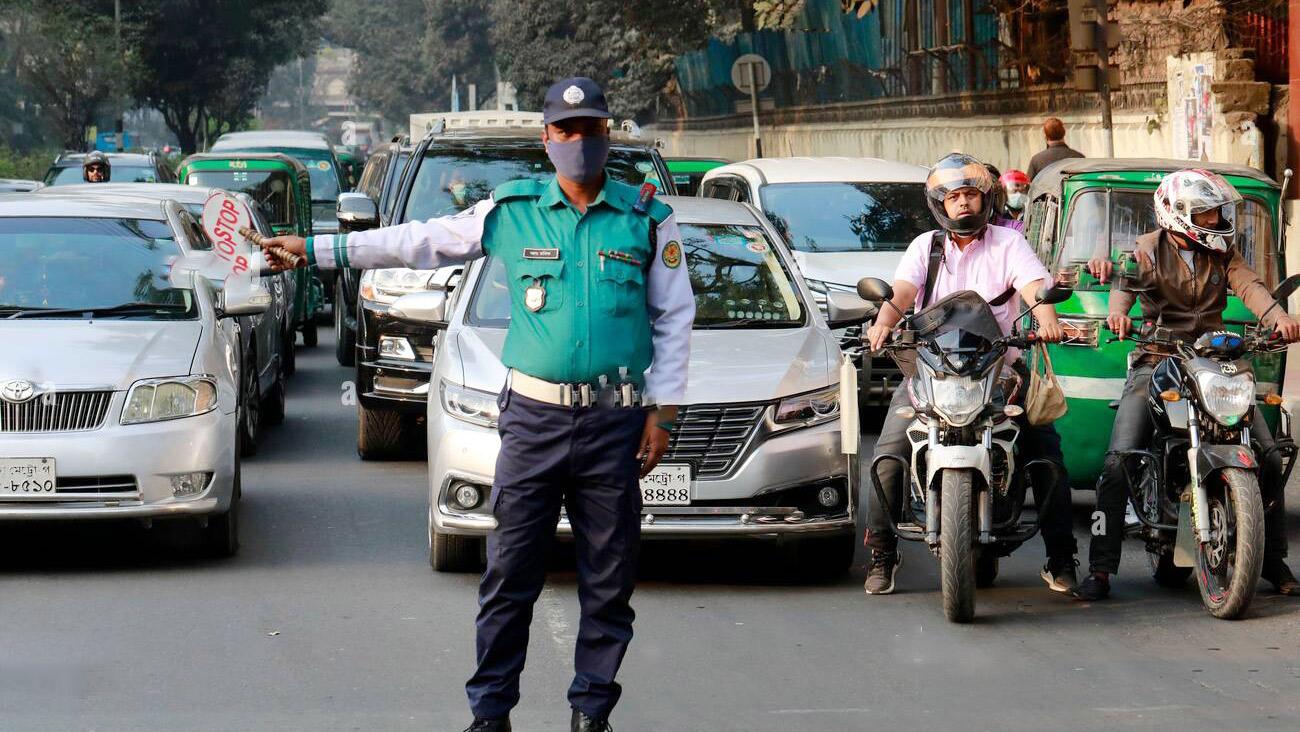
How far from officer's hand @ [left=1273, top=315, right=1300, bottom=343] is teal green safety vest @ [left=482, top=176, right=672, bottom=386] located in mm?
3358

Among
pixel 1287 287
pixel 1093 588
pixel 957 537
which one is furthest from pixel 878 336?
pixel 1287 287

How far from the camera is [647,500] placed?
8484mm

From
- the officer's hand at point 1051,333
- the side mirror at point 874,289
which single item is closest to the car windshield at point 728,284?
the side mirror at point 874,289

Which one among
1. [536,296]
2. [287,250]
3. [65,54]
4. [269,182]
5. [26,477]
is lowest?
[26,477]

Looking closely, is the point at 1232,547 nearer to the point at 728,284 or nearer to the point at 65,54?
the point at 728,284

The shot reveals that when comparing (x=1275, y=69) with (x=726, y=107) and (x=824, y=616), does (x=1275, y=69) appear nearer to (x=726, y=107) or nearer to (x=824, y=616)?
(x=824, y=616)

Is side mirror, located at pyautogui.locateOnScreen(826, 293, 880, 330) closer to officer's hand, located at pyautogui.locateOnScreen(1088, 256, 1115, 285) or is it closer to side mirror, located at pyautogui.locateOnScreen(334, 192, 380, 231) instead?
officer's hand, located at pyautogui.locateOnScreen(1088, 256, 1115, 285)

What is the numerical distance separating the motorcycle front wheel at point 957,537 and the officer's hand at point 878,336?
0.56 metres

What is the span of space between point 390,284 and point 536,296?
7.25 meters

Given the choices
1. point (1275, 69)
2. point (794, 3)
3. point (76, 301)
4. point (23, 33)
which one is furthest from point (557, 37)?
point (76, 301)

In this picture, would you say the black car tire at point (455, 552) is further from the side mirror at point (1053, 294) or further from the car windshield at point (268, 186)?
the car windshield at point (268, 186)

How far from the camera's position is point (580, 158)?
228 inches

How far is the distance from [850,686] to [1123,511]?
2.07 metres

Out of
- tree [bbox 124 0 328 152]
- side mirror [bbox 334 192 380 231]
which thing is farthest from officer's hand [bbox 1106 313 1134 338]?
tree [bbox 124 0 328 152]
